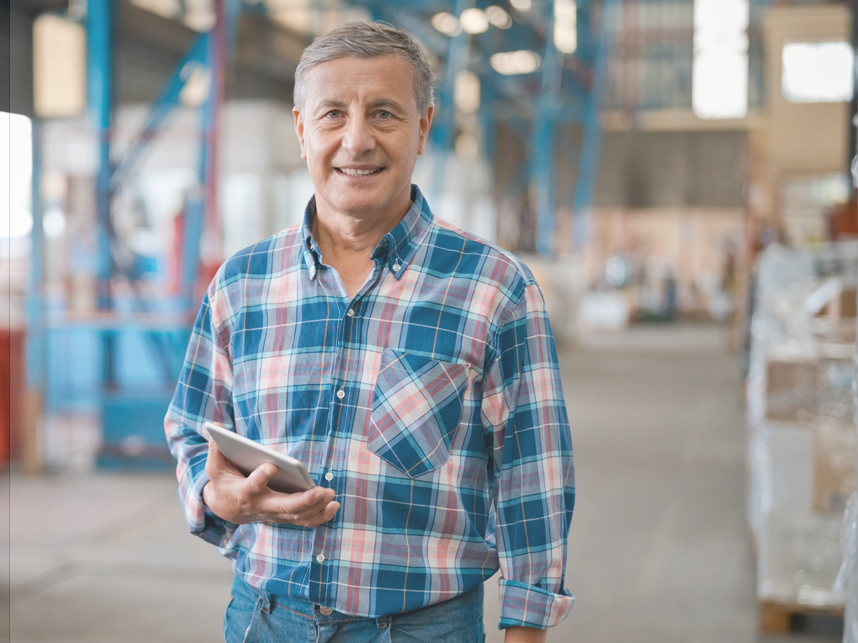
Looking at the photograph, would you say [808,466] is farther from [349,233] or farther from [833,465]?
[349,233]

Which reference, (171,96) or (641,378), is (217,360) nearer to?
(171,96)

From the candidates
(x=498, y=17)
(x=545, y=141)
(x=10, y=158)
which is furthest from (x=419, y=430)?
(x=545, y=141)

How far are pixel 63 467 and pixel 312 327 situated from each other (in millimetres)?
5788

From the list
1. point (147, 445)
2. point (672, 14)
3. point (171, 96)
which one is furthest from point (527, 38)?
point (147, 445)

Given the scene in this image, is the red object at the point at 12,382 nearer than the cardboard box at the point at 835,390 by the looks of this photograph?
No

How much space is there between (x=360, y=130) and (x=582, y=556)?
401cm

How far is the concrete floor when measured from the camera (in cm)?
403

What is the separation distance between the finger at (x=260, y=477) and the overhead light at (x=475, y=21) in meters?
12.6

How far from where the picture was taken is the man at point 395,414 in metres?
1.47

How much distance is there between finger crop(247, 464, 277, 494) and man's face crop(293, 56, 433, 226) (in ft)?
1.38

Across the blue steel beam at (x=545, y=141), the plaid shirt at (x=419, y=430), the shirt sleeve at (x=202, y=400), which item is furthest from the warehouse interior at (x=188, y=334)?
the plaid shirt at (x=419, y=430)

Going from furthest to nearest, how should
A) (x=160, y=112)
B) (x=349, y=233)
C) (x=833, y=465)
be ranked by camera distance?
(x=160, y=112)
(x=833, y=465)
(x=349, y=233)

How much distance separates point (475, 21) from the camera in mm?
14688

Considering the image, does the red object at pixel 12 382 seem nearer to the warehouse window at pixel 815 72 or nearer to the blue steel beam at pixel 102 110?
the blue steel beam at pixel 102 110
